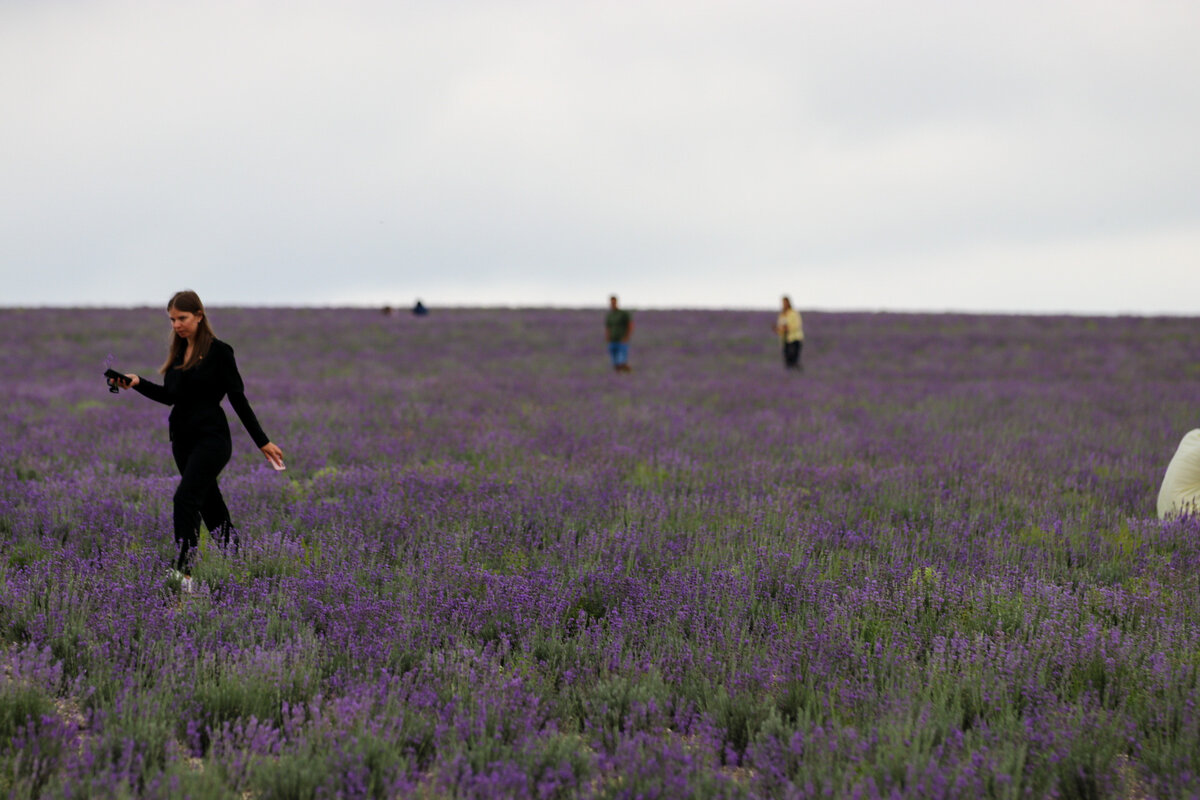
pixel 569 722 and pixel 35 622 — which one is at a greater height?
pixel 35 622

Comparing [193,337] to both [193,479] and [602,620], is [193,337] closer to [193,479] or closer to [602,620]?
[193,479]

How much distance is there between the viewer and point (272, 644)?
292 cm

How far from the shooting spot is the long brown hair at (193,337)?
3.86 metres

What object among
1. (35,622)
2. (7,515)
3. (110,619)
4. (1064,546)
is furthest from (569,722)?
(7,515)

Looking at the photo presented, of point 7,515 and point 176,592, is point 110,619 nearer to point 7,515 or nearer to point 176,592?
point 176,592

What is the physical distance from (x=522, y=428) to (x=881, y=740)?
22.3 ft

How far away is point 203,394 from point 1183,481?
5.95 m

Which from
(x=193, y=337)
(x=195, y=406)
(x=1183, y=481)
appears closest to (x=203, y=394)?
(x=195, y=406)

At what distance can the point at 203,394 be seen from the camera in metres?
3.94

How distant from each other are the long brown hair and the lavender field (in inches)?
36.8

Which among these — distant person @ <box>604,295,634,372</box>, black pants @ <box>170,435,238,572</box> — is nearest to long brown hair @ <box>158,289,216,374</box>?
black pants @ <box>170,435,238,572</box>

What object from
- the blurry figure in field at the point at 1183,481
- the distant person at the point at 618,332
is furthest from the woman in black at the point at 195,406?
the distant person at the point at 618,332

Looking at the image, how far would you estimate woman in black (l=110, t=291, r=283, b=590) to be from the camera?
381 centimetres

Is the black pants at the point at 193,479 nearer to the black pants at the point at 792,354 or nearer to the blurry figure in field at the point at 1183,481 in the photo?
the blurry figure in field at the point at 1183,481
